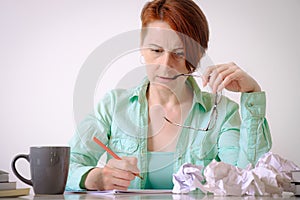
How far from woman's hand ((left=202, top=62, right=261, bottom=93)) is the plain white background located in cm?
82

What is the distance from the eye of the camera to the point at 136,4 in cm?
238

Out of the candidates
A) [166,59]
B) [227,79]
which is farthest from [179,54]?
[227,79]

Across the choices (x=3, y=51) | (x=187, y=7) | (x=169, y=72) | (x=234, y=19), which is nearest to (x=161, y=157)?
(x=169, y=72)

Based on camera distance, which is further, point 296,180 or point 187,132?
point 187,132

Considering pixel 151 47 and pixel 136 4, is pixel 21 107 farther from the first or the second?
pixel 151 47

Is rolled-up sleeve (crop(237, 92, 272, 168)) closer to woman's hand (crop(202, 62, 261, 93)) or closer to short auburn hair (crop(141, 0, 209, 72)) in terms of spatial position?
woman's hand (crop(202, 62, 261, 93))

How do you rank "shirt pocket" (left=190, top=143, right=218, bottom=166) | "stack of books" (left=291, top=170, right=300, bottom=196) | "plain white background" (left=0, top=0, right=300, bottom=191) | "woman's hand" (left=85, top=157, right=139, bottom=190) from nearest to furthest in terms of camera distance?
1. "stack of books" (left=291, top=170, right=300, bottom=196)
2. "woman's hand" (left=85, top=157, right=139, bottom=190)
3. "shirt pocket" (left=190, top=143, right=218, bottom=166)
4. "plain white background" (left=0, top=0, right=300, bottom=191)

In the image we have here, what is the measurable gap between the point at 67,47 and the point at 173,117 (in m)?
0.93

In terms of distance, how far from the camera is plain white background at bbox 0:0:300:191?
226 centimetres

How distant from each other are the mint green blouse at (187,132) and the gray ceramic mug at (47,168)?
1.42 ft

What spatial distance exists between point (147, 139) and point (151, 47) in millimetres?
355

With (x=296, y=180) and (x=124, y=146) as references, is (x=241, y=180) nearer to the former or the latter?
(x=296, y=180)

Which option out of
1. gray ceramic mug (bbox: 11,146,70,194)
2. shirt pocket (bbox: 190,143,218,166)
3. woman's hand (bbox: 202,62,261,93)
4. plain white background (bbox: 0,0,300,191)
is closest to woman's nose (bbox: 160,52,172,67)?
woman's hand (bbox: 202,62,261,93)

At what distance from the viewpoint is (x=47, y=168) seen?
0.98m
